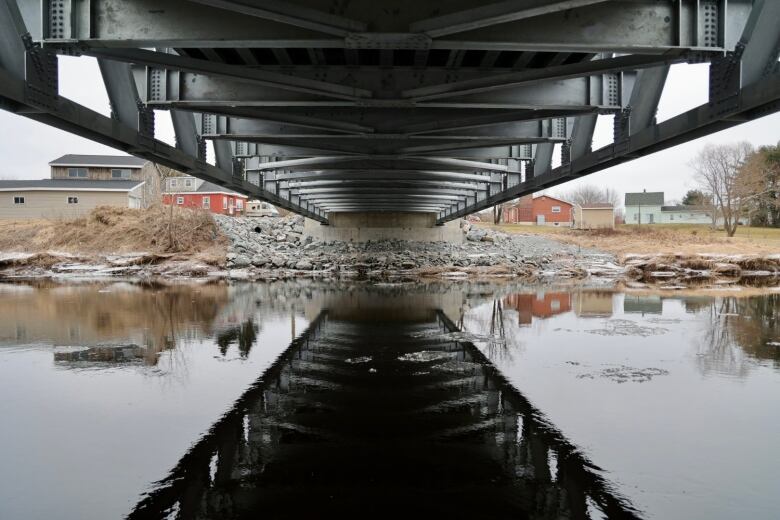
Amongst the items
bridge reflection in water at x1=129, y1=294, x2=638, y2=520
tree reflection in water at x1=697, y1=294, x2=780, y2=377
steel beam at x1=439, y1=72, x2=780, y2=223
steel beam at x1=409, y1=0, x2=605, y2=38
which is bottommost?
bridge reflection in water at x1=129, y1=294, x2=638, y2=520

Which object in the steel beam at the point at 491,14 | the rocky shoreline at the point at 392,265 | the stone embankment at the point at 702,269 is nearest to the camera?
the steel beam at the point at 491,14

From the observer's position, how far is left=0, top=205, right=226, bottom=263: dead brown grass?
120 feet

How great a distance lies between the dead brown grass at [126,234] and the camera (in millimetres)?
36438

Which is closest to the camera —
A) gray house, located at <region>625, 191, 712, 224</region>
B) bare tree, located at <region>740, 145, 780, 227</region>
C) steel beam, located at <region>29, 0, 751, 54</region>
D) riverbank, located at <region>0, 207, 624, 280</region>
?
steel beam, located at <region>29, 0, 751, 54</region>

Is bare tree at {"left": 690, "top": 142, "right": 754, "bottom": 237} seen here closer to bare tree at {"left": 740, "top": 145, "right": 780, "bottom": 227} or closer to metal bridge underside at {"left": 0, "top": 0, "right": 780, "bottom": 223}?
bare tree at {"left": 740, "top": 145, "right": 780, "bottom": 227}

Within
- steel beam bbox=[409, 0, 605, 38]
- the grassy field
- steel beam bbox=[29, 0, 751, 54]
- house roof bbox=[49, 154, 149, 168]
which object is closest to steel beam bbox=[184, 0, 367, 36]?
steel beam bbox=[29, 0, 751, 54]

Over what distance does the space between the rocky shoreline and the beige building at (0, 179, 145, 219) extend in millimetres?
14286

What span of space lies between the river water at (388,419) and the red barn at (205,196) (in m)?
56.1

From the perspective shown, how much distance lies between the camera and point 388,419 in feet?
22.0

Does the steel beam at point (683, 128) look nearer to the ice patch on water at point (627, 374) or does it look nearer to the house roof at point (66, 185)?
the ice patch on water at point (627, 374)

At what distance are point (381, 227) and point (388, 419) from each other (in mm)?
36665

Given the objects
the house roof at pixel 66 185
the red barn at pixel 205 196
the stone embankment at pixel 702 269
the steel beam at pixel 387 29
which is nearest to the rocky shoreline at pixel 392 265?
the stone embankment at pixel 702 269

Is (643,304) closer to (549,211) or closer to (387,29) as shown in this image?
(387,29)

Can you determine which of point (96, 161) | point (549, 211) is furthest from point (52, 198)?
point (549, 211)
